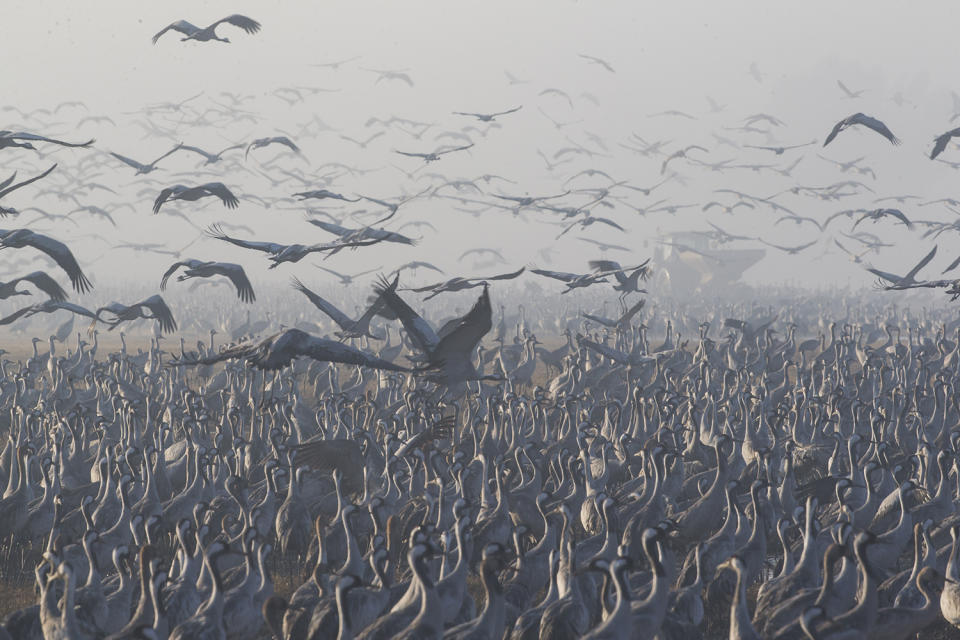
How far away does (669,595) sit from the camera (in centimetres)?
1136

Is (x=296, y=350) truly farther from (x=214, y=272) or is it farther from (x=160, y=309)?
(x=160, y=309)

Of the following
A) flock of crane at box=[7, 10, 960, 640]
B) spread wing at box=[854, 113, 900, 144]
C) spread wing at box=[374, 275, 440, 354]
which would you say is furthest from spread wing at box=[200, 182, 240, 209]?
spread wing at box=[854, 113, 900, 144]

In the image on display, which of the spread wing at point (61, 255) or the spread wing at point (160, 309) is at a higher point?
the spread wing at point (61, 255)

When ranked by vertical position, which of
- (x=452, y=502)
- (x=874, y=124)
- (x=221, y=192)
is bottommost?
(x=452, y=502)

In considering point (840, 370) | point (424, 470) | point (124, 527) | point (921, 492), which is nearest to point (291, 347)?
point (124, 527)

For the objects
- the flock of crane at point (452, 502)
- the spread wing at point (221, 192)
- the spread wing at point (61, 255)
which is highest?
the spread wing at point (221, 192)

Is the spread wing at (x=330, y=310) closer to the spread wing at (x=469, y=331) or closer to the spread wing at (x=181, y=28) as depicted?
the spread wing at (x=469, y=331)

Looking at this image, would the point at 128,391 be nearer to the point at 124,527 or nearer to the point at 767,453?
the point at 124,527

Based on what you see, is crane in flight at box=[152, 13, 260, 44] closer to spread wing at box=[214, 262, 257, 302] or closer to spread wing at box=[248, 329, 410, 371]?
spread wing at box=[214, 262, 257, 302]

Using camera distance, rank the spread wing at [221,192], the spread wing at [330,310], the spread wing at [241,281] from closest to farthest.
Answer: the spread wing at [330,310] < the spread wing at [241,281] < the spread wing at [221,192]

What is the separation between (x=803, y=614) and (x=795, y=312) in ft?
215

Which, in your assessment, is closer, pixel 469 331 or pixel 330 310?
pixel 469 331

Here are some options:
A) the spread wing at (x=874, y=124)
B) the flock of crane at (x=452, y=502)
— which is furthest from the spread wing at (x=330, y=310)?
the spread wing at (x=874, y=124)

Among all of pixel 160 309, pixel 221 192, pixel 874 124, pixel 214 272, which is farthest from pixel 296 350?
pixel 874 124
